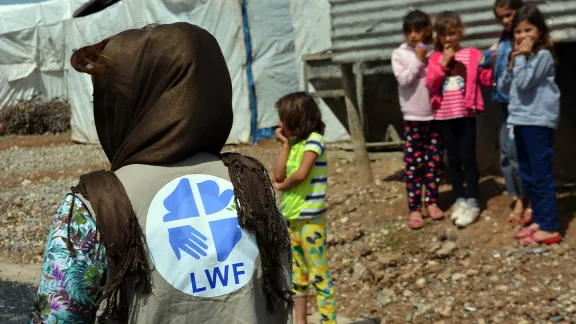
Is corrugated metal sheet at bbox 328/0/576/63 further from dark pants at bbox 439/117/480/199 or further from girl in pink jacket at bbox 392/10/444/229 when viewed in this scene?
dark pants at bbox 439/117/480/199

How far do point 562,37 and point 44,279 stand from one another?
18.2 feet

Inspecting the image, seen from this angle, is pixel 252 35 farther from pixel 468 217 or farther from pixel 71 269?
pixel 71 269

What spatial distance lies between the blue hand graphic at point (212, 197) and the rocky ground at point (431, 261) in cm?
351

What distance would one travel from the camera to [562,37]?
650 centimetres

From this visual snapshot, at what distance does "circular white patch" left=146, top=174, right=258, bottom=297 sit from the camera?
200 centimetres

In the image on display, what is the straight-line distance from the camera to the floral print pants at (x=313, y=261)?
4.80 m

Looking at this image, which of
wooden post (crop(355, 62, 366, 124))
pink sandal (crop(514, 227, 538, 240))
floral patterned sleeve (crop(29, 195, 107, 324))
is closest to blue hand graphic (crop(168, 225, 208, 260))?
floral patterned sleeve (crop(29, 195, 107, 324))

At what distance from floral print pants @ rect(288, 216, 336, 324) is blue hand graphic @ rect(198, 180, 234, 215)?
2.73m

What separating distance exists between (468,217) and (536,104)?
44.9 inches

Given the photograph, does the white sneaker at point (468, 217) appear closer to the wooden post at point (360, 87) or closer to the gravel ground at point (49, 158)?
the wooden post at point (360, 87)

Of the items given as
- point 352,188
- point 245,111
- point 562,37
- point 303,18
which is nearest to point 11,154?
point 245,111

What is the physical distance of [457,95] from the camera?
21.7 ft

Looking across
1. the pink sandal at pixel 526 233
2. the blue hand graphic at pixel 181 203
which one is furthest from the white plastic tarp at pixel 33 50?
the blue hand graphic at pixel 181 203

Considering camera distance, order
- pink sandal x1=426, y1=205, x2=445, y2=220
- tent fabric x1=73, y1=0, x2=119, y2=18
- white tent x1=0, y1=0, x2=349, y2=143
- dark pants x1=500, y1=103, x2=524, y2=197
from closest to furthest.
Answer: dark pants x1=500, y1=103, x2=524, y2=197
pink sandal x1=426, y1=205, x2=445, y2=220
white tent x1=0, y1=0, x2=349, y2=143
tent fabric x1=73, y1=0, x2=119, y2=18
